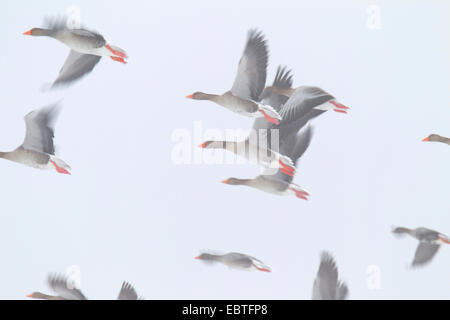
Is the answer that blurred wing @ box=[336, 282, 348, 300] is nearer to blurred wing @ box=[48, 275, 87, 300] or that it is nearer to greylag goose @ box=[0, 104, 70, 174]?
blurred wing @ box=[48, 275, 87, 300]

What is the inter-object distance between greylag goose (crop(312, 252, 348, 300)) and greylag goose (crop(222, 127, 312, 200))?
0.29m

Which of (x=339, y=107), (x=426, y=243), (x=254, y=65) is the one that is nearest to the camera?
(x=254, y=65)

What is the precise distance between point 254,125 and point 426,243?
37.5 inches

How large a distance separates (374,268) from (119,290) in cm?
108

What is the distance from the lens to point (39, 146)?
2.49 meters

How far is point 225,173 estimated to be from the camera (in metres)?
2.62

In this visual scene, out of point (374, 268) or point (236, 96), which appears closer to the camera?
point (236, 96)

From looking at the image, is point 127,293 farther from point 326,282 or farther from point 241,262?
point 326,282

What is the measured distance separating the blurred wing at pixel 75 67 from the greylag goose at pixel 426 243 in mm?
1523

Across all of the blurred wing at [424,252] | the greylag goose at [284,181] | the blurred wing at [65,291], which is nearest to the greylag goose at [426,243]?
the blurred wing at [424,252]

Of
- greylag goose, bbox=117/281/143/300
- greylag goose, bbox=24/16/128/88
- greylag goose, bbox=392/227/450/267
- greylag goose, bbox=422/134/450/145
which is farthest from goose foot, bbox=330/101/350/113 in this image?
greylag goose, bbox=117/281/143/300

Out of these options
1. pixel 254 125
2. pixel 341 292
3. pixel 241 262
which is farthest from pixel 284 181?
pixel 341 292
